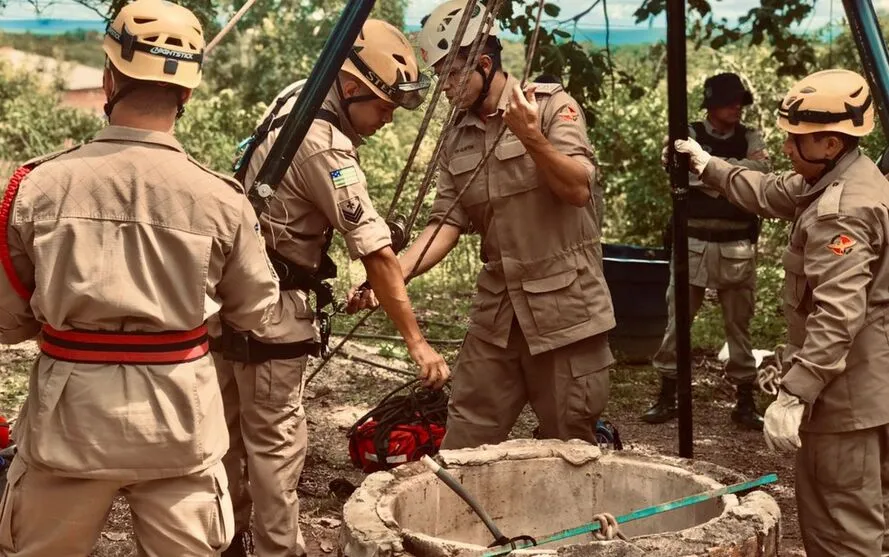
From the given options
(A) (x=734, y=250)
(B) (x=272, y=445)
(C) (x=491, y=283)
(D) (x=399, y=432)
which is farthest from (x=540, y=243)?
(A) (x=734, y=250)

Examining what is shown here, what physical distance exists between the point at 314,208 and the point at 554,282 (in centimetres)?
102

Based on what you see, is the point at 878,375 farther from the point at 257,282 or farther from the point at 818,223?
the point at 257,282

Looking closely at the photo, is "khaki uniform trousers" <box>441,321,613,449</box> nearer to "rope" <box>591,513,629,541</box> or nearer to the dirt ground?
the dirt ground

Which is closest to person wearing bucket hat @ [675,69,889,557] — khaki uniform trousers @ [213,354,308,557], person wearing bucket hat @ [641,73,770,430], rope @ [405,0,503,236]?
rope @ [405,0,503,236]

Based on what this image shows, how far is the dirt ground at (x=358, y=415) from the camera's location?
5824 mm

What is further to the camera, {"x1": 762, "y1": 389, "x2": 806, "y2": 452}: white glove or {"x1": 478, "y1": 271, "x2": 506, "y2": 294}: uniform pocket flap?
{"x1": 478, "y1": 271, "x2": 506, "y2": 294}: uniform pocket flap

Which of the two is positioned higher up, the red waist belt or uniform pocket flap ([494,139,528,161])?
uniform pocket flap ([494,139,528,161])

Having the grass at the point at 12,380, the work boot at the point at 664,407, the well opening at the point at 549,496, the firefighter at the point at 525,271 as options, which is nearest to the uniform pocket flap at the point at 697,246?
the work boot at the point at 664,407

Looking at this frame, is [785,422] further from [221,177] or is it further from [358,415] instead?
[358,415]

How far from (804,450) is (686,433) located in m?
0.82

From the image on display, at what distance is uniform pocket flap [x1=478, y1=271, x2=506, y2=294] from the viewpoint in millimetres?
5042

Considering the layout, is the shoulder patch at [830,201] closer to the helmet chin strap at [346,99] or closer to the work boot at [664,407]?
the helmet chin strap at [346,99]

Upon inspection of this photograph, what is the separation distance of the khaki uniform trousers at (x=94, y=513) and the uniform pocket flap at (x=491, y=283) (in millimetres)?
1862

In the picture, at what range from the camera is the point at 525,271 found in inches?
195
